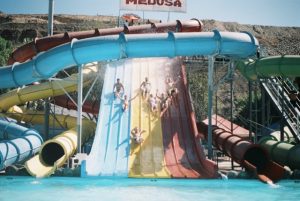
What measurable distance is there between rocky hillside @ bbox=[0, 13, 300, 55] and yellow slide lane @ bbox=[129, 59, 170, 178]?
30664mm

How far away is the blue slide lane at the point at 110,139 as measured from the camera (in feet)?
32.0

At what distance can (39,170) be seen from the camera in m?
9.73

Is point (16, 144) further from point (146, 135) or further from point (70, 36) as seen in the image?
point (70, 36)

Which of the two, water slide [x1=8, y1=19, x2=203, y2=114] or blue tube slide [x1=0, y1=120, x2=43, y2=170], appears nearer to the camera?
blue tube slide [x1=0, y1=120, x2=43, y2=170]

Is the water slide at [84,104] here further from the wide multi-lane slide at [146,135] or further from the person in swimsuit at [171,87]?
the person in swimsuit at [171,87]

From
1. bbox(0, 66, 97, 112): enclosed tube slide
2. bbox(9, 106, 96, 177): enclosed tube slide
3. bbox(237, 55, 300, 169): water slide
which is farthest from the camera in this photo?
bbox(0, 66, 97, 112): enclosed tube slide

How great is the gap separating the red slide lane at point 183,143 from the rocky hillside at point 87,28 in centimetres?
3114

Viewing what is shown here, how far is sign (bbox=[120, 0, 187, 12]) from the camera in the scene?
1786 centimetres

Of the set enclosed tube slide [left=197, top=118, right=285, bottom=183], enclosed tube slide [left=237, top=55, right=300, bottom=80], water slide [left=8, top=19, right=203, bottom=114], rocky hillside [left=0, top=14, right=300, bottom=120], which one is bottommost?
enclosed tube slide [left=197, top=118, right=285, bottom=183]

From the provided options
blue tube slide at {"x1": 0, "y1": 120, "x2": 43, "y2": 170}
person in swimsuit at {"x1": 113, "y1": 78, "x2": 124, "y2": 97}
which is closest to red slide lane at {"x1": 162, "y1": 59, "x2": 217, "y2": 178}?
person in swimsuit at {"x1": 113, "y1": 78, "x2": 124, "y2": 97}

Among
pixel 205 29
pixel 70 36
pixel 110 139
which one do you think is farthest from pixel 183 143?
pixel 205 29

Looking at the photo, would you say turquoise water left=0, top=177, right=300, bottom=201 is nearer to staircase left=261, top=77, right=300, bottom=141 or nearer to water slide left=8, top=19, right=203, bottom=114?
staircase left=261, top=77, right=300, bottom=141

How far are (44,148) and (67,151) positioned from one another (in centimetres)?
76

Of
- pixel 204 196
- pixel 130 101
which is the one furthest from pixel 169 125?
pixel 204 196
